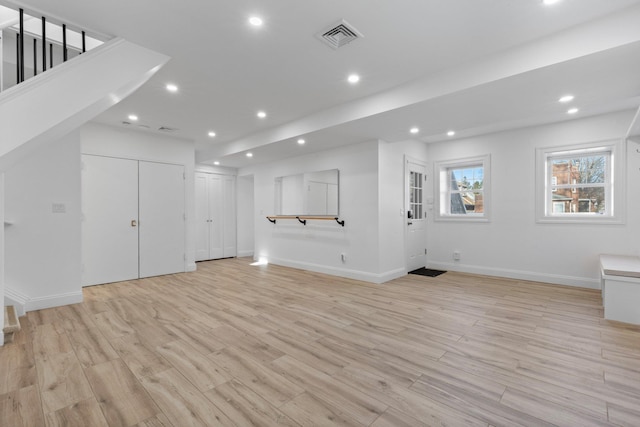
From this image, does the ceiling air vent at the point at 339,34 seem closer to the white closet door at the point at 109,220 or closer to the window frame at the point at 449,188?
the window frame at the point at 449,188

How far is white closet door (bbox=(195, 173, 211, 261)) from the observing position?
6.93 m

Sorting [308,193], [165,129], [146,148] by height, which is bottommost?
[308,193]

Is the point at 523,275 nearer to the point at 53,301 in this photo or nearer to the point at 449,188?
the point at 449,188

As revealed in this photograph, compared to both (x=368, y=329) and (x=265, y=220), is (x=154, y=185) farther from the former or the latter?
(x=368, y=329)

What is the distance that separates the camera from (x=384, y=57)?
279 cm

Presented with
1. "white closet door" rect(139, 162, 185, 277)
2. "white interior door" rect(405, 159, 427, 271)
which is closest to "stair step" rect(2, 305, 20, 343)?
"white closet door" rect(139, 162, 185, 277)

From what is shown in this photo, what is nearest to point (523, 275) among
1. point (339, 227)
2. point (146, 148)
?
point (339, 227)

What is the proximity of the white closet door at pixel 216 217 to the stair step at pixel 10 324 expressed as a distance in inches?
164

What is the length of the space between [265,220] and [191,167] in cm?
193

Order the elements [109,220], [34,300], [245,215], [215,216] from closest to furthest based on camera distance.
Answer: [34,300], [109,220], [215,216], [245,215]

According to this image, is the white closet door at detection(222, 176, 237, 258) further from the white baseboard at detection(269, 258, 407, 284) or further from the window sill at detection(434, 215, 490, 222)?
the window sill at detection(434, 215, 490, 222)

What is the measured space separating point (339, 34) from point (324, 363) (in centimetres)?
264

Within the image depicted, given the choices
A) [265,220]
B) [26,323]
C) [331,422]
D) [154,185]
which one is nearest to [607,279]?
[331,422]

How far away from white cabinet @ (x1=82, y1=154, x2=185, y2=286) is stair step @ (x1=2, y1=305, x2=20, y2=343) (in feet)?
5.53
